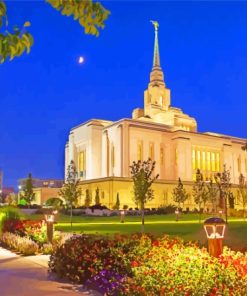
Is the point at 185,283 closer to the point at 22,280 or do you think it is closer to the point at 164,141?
the point at 22,280

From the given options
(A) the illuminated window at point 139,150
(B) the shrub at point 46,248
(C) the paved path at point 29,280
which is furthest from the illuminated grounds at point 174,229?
(A) the illuminated window at point 139,150

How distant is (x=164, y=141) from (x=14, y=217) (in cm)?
7274

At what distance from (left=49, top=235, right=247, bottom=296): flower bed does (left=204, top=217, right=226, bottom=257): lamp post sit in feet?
0.48

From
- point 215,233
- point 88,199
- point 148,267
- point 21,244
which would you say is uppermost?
point 88,199

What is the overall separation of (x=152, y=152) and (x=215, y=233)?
3383 inches

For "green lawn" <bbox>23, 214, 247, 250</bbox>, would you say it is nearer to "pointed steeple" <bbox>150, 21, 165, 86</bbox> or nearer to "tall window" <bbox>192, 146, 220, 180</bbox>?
"tall window" <bbox>192, 146, 220, 180</bbox>

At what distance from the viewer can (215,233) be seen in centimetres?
807

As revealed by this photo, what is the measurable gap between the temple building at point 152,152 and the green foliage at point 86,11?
72.4 metres

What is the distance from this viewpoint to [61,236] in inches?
698

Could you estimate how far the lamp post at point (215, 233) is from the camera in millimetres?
8078

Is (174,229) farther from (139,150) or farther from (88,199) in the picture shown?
(139,150)

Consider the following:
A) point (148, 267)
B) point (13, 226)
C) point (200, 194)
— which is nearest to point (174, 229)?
point (13, 226)

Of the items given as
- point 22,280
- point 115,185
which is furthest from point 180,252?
point 115,185

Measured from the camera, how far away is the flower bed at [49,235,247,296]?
7.25 metres
